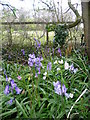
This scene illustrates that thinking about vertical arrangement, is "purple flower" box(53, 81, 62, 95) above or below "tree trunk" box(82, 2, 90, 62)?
below

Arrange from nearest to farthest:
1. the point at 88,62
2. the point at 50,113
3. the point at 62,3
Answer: the point at 50,113
the point at 88,62
the point at 62,3

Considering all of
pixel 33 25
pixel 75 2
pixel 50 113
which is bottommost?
pixel 50 113

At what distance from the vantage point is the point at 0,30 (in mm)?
3477

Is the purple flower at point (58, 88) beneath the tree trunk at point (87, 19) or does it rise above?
beneath

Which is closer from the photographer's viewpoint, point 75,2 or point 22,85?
point 22,85

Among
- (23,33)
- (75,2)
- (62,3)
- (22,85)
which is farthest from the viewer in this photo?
(23,33)

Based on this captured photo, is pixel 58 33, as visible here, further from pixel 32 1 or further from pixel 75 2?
pixel 32 1

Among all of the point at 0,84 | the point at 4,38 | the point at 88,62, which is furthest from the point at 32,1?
the point at 0,84

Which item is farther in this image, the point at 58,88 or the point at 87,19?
the point at 87,19

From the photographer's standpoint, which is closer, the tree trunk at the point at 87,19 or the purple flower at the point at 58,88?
the purple flower at the point at 58,88

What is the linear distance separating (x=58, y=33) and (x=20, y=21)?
1.27 metres

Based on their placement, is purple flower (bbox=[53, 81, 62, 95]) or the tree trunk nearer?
purple flower (bbox=[53, 81, 62, 95])

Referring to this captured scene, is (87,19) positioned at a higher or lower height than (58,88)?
higher

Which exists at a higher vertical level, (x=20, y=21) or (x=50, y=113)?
(x=20, y=21)
